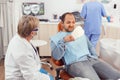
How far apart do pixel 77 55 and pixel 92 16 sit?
5.47ft

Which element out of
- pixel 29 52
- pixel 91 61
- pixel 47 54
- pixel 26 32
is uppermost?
pixel 26 32

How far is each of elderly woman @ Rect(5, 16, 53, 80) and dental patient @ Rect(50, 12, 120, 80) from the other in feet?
1.75

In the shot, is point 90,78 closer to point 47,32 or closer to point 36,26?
point 36,26

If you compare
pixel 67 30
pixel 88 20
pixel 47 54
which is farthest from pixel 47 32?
pixel 67 30

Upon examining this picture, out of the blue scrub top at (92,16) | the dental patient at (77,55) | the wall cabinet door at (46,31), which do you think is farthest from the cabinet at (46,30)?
the dental patient at (77,55)

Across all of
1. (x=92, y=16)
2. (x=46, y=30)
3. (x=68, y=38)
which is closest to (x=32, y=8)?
(x=46, y=30)

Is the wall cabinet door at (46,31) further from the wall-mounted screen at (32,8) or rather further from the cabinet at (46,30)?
the wall-mounted screen at (32,8)

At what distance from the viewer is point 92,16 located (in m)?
3.71

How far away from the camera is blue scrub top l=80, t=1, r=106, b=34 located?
12.1 feet

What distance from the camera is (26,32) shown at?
63.0 inches

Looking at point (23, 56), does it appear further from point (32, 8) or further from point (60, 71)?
point (32, 8)

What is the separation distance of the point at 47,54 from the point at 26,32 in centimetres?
238

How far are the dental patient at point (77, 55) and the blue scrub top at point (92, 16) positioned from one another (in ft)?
4.63

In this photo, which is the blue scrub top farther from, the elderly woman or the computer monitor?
the elderly woman
